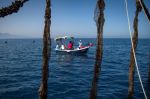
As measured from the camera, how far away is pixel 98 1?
13.0 m

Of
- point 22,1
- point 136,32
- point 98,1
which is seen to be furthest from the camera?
point 136,32

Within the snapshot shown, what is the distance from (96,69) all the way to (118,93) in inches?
400

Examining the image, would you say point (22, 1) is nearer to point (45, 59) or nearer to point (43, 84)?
point (45, 59)

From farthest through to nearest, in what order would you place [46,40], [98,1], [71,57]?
[71,57] < [98,1] < [46,40]

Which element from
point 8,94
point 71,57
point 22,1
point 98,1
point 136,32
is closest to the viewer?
point 22,1

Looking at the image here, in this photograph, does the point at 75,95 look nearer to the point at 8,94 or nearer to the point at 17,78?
the point at 8,94

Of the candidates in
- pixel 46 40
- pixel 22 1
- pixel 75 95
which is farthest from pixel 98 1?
pixel 75 95

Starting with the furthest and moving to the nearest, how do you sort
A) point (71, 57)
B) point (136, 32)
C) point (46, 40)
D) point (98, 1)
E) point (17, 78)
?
point (71, 57) → point (17, 78) → point (136, 32) → point (98, 1) → point (46, 40)

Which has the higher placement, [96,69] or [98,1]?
[98,1]

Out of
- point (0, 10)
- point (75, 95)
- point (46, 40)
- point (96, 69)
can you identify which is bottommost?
point (75, 95)

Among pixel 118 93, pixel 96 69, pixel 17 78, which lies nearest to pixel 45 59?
pixel 96 69

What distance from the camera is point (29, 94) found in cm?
2175

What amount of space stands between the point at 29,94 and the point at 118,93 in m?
9.34

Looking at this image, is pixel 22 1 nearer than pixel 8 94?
Yes
